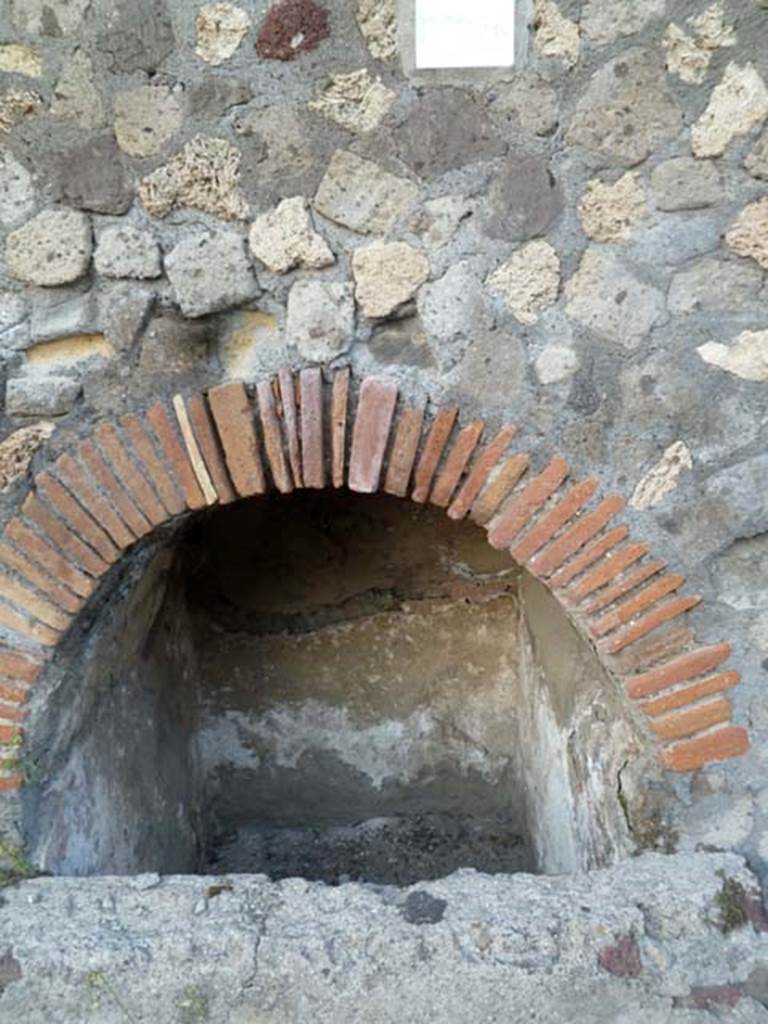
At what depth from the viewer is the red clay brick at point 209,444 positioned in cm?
191

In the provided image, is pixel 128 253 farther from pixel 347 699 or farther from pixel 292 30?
pixel 347 699

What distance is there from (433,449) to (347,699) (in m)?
1.75

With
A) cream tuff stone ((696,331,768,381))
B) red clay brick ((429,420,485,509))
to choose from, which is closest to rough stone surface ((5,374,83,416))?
red clay brick ((429,420,485,509))

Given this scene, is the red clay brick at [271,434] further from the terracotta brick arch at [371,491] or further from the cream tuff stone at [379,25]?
the cream tuff stone at [379,25]

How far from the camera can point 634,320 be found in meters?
1.82

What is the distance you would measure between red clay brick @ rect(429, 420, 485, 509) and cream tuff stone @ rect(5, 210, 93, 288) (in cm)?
93

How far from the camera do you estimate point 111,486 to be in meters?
1.94

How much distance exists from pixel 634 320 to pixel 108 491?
4.17ft

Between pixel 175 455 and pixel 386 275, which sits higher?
pixel 386 275

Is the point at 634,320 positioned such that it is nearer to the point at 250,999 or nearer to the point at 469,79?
the point at 469,79

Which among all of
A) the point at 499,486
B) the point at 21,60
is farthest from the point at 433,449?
the point at 21,60

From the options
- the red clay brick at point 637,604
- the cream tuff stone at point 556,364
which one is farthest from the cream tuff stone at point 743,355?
the red clay brick at point 637,604

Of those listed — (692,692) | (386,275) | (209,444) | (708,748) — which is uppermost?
(386,275)

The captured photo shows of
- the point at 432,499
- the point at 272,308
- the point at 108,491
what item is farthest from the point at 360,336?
the point at 108,491
